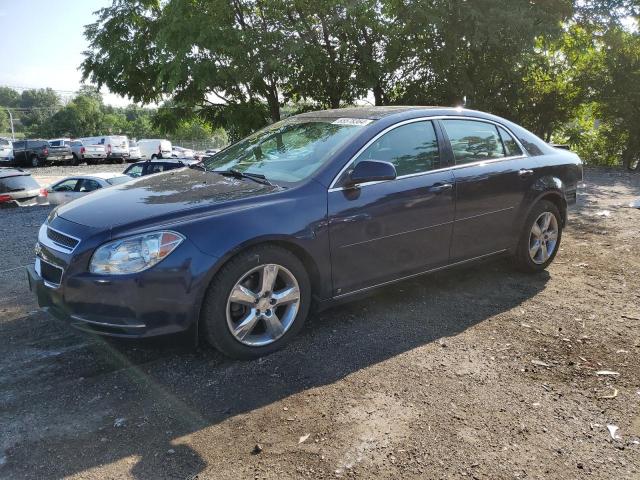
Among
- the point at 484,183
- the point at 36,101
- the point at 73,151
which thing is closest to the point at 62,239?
the point at 484,183

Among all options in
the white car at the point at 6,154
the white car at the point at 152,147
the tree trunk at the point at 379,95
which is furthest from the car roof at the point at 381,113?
the white car at the point at 152,147

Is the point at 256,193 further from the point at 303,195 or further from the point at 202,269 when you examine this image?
the point at 202,269

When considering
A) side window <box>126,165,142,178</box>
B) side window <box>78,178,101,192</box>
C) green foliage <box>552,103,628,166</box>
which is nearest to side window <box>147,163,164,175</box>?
side window <box>126,165,142,178</box>

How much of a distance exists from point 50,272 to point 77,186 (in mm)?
10773

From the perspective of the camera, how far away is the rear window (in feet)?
45.0

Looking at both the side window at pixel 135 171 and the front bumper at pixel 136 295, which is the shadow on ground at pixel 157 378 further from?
the side window at pixel 135 171

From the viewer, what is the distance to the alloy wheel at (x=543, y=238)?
513 cm

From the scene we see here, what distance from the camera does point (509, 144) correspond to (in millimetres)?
4980

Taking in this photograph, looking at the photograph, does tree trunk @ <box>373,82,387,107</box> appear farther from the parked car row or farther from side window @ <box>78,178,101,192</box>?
the parked car row

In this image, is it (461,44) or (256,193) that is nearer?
(256,193)

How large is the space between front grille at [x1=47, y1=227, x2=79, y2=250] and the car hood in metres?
0.12

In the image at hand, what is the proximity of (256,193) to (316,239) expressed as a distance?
516mm

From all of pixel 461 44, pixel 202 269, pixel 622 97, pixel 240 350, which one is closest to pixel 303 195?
pixel 202 269

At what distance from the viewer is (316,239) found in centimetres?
361
